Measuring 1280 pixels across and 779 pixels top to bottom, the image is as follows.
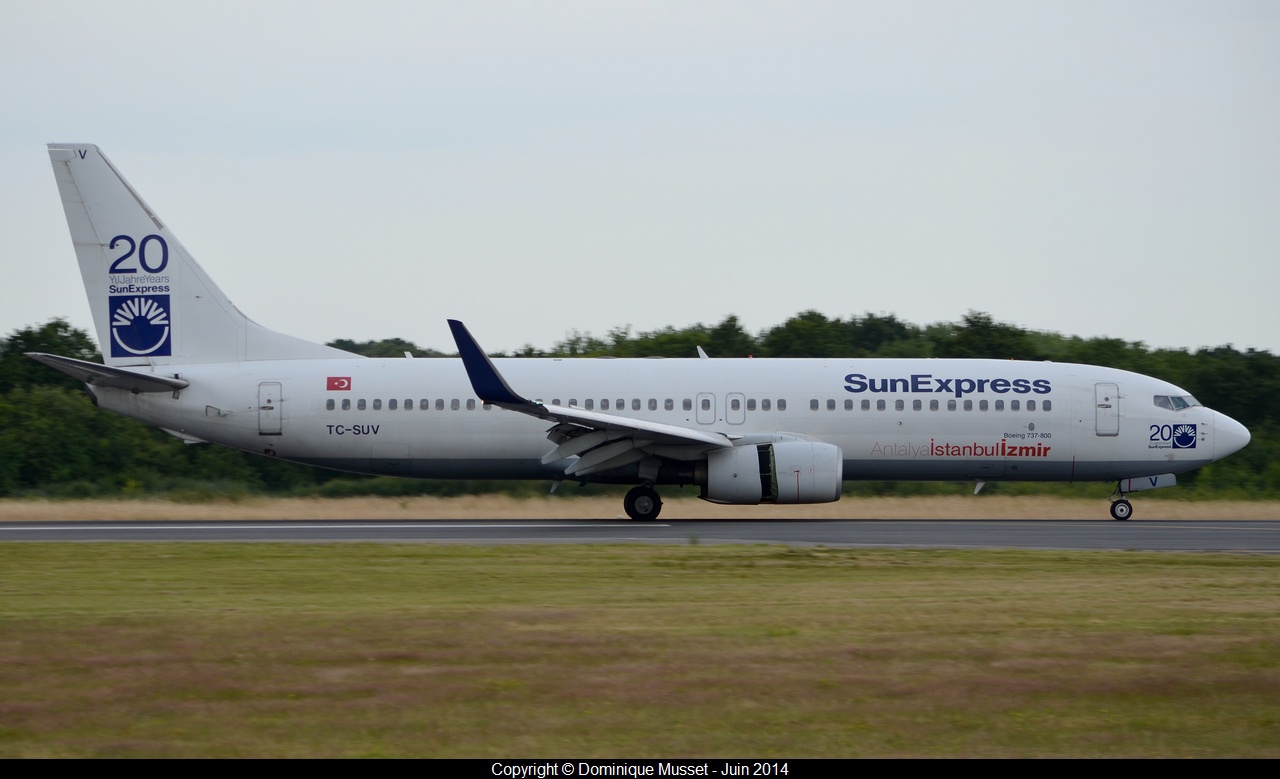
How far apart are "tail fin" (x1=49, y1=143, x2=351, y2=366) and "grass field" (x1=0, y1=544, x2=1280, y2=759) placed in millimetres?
12035

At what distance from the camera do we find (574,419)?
923 inches

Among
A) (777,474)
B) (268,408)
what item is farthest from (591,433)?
(268,408)

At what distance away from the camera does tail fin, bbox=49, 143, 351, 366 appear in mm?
25922

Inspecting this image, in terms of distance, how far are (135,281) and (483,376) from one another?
8792 mm

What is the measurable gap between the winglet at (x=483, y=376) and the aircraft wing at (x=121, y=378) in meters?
6.83

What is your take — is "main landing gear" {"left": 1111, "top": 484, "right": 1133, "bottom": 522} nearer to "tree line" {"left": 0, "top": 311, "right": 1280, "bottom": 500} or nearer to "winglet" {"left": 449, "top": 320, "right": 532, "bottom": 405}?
"tree line" {"left": 0, "top": 311, "right": 1280, "bottom": 500}

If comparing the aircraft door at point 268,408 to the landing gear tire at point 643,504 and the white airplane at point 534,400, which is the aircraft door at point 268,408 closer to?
the white airplane at point 534,400

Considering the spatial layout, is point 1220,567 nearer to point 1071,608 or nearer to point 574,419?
point 1071,608

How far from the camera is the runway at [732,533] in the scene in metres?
19.3

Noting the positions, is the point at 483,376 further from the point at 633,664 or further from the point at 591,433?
the point at 633,664

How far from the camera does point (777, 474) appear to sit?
23688 millimetres

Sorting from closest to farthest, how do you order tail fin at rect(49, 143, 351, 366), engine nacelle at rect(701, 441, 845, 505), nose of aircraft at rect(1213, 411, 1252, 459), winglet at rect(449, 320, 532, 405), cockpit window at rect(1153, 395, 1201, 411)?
winglet at rect(449, 320, 532, 405)
engine nacelle at rect(701, 441, 845, 505)
tail fin at rect(49, 143, 351, 366)
nose of aircraft at rect(1213, 411, 1252, 459)
cockpit window at rect(1153, 395, 1201, 411)

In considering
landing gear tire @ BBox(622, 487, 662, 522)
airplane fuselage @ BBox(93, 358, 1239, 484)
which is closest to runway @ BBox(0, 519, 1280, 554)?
landing gear tire @ BBox(622, 487, 662, 522)

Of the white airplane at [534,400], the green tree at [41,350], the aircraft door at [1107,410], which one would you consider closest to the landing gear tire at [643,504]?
the white airplane at [534,400]
